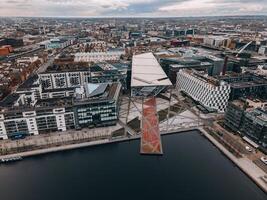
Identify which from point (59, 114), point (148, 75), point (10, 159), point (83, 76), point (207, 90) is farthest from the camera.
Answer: point (83, 76)

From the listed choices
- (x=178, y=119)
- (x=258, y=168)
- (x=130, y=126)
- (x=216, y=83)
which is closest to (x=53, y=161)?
(x=130, y=126)

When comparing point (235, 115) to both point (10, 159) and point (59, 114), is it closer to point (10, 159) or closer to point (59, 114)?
point (59, 114)

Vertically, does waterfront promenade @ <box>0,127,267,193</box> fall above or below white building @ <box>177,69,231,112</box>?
below

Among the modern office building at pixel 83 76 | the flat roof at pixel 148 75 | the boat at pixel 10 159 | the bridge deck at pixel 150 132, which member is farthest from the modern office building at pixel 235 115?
the boat at pixel 10 159

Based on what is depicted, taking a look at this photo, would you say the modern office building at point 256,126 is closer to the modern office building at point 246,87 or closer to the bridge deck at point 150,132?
the modern office building at point 246,87

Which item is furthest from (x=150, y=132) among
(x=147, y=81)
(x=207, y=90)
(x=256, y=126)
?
(x=147, y=81)

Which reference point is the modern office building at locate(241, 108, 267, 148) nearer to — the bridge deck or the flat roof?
the bridge deck

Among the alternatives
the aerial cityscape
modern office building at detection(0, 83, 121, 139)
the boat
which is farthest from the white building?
the boat
